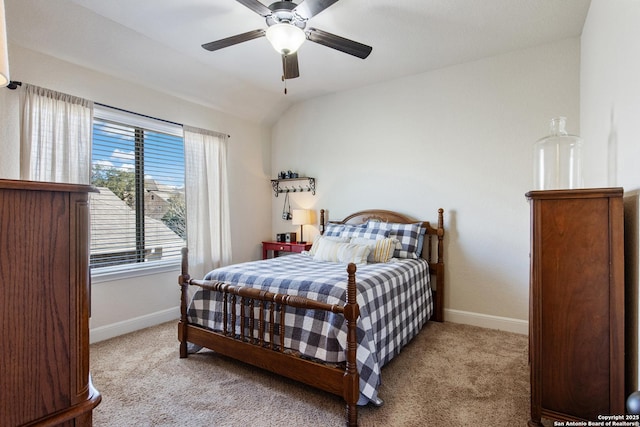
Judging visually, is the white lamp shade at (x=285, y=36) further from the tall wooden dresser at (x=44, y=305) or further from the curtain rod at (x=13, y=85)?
the curtain rod at (x=13, y=85)

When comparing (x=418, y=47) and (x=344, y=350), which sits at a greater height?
(x=418, y=47)

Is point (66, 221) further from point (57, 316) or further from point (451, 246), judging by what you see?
point (451, 246)

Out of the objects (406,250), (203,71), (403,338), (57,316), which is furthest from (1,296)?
(203,71)

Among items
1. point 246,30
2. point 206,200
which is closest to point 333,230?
point 206,200

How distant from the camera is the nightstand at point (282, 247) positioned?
13.3 feet

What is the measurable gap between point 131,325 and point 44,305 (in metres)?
2.77

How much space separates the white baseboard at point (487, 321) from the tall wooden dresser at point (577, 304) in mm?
1711

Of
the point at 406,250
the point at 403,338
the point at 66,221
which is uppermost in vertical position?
the point at 66,221

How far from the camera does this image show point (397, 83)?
3.72m

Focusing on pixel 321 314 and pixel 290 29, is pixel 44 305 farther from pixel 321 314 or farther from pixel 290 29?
pixel 290 29

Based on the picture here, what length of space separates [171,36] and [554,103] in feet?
11.5

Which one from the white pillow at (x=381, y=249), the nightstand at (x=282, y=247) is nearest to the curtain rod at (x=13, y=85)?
the nightstand at (x=282, y=247)

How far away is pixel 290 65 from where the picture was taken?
2.39 m

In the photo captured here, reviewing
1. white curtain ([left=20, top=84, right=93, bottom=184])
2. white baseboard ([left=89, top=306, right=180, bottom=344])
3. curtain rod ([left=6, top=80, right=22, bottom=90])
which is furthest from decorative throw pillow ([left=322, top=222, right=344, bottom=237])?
curtain rod ([left=6, top=80, right=22, bottom=90])
